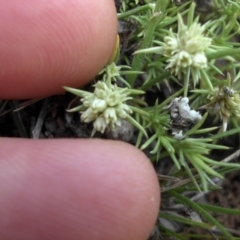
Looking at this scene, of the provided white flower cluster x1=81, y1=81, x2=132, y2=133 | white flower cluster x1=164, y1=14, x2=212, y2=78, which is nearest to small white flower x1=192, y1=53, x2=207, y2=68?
white flower cluster x1=164, y1=14, x2=212, y2=78

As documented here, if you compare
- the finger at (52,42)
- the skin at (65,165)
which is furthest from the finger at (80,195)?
the finger at (52,42)

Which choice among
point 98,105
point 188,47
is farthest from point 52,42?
point 188,47

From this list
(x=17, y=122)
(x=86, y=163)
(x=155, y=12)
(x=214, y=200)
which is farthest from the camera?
(x=214, y=200)

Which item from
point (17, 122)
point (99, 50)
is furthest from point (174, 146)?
point (17, 122)

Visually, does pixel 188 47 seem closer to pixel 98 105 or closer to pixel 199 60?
pixel 199 60

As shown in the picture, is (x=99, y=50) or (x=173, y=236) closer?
(x=99, y=50)

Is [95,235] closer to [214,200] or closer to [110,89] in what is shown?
[110,89]

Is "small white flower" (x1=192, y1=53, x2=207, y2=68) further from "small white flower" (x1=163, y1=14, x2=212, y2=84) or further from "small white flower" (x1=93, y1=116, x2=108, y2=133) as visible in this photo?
"small white flower" (x1=93, y1=116, x2=108, y2=133)
